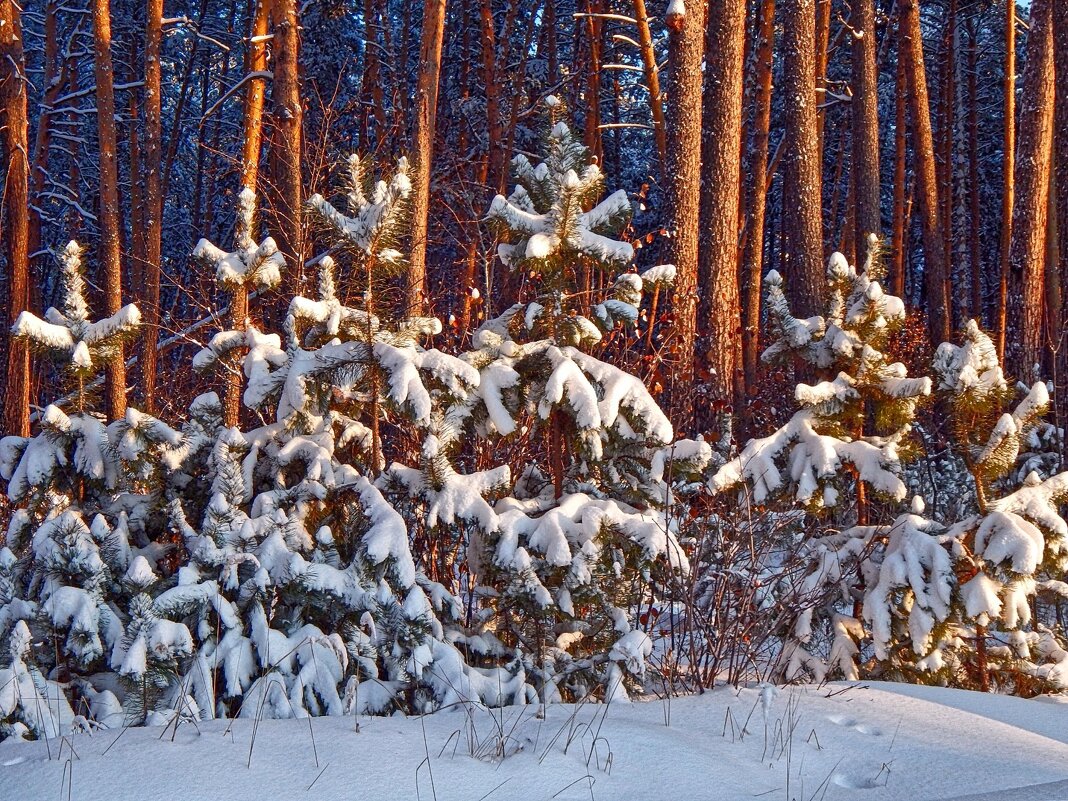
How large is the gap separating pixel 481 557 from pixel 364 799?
1715 mm

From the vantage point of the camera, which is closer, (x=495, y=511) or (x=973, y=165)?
(x=495, y=511)

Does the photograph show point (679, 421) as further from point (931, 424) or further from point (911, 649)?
point (931, 424)

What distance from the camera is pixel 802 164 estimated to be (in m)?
12.0

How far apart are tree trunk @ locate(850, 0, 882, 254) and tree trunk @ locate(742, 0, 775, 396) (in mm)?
1374

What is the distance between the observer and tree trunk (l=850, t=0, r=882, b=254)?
14.6 m

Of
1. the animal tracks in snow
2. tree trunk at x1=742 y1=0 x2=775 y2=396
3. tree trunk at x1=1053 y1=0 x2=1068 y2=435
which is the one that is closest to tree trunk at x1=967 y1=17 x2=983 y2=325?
tree trunk at x1=742 y1=0 x2=775 y2=396

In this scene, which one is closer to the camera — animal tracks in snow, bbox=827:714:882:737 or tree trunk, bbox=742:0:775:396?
animal tracks in snow, bbox=827:714:882:737

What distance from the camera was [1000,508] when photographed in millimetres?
5219

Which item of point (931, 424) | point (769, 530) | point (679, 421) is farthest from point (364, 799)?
point (931, 424)

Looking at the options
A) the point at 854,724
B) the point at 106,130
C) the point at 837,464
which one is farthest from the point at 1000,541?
the point at 106,130

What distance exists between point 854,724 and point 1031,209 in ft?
26.0

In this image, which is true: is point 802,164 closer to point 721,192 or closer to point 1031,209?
point 721,192

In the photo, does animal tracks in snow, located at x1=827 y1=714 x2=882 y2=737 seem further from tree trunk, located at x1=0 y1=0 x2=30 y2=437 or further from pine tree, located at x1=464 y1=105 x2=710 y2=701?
tree trunk, located at x1=0 y1=0 x2=30 y2=437

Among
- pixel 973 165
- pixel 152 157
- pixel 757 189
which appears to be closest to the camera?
pixel 152 157
